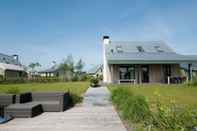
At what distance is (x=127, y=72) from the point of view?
26531 millimetres

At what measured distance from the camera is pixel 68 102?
10172mm

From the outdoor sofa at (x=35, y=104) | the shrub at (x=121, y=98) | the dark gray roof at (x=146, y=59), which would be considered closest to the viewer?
the outdoor sofa at (x=35, y=104)

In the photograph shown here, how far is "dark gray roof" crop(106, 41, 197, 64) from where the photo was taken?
2464 cm

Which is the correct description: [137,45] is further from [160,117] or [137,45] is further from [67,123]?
[160,117]

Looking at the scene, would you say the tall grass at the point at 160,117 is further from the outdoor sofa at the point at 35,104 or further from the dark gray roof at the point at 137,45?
the dark gray roof at the point at 137,45

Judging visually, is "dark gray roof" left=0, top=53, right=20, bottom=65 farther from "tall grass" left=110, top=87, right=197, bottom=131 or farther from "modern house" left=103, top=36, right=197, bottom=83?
"tall grass" left=110, top=87, right=197, bottom=131

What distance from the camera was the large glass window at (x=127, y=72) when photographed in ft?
86.6

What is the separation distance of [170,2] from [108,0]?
4.11m

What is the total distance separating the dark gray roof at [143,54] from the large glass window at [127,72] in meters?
1.34

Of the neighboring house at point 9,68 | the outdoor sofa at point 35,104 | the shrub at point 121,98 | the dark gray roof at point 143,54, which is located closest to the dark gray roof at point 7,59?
the neighboring house at point 9,68

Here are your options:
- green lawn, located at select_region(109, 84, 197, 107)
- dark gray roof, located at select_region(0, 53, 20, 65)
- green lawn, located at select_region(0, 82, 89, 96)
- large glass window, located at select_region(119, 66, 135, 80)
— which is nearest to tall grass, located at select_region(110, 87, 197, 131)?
green lawn, located at select_region(109, 84, 197, 107)

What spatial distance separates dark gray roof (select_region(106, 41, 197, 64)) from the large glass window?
4.40 feet

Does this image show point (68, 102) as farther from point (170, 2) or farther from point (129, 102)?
point (170, 2)

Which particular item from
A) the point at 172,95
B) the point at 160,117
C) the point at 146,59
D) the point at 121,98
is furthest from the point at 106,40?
the point at 160,117
